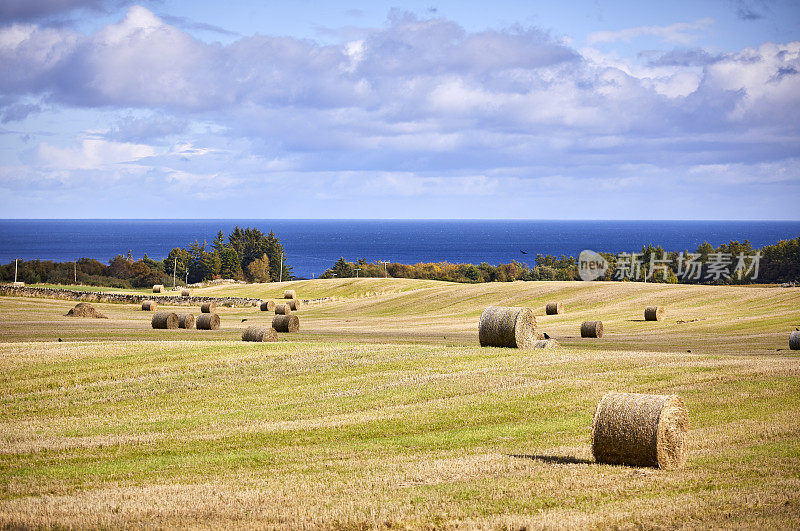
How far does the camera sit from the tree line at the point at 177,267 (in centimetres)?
11225

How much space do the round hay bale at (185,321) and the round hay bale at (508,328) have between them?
2367 cm

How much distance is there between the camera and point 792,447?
1554 cm

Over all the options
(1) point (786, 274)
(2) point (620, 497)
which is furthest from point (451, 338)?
(1) point (786, 274)

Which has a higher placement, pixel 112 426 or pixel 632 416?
pixel 632 416

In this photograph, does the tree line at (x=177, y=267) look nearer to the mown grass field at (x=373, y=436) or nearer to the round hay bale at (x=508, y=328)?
the mown grass field at (x=373, y=436)

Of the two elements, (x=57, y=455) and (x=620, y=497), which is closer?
(x=620, y=497)

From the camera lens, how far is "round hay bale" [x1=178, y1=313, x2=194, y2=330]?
49.8m

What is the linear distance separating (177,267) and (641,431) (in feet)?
469

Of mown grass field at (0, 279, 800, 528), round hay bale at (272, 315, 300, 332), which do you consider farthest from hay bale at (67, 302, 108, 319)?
mown grass field at (0, 279, 800, 528)

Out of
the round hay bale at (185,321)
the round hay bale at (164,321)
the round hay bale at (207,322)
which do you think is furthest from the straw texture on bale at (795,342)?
the round hay bale at (164,321)

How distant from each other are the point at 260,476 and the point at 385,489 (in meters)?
2.83

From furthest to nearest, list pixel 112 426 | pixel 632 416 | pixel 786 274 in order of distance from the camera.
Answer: pixel 786 274 → pixel 112 426 → pixel 632 416

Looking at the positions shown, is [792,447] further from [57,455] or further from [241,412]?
[57,455]

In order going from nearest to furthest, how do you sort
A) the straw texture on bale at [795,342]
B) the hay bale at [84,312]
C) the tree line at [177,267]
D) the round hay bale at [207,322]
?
the straw texture on bale at [795,342], the round hay bale at [207,322], the hay bale at [84,312], the tree line at [177,267]
